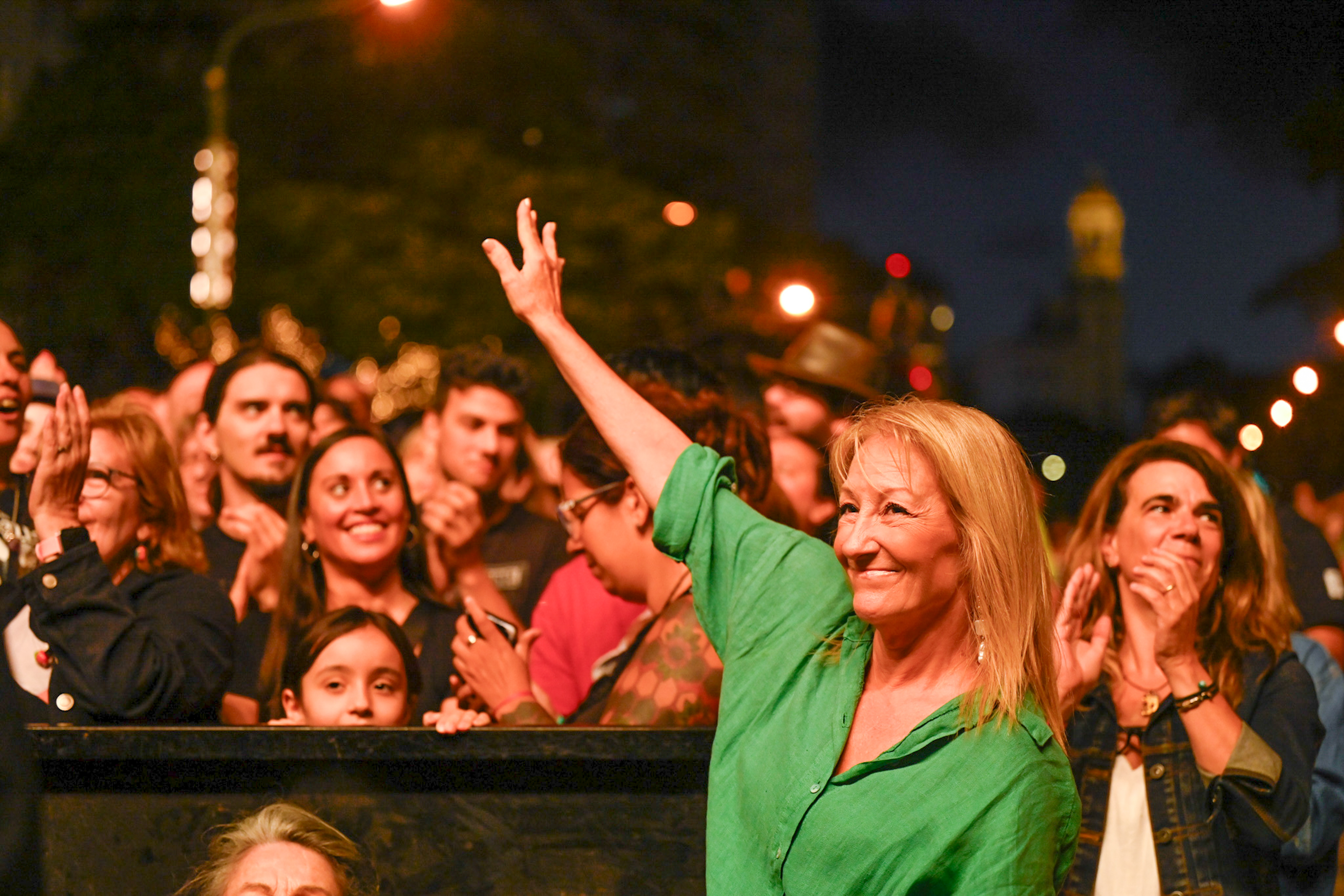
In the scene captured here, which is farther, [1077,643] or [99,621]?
[1077,643]

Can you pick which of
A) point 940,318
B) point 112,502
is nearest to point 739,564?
point 112,502

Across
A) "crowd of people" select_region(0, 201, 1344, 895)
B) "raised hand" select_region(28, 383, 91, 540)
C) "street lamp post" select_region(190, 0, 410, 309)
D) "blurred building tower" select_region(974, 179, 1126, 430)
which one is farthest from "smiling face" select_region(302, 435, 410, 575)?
"blurred building tower" select_region(974, 179, 1126, 430)

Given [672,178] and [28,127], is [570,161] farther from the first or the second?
[28,127]

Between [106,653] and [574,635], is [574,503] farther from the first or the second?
[106,653]

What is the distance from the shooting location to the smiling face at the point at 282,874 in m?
2.66

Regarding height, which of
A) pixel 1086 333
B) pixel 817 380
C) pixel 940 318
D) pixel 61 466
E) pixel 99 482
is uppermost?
pixel 1086 333

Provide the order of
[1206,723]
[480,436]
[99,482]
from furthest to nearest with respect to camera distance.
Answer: [480,436], [99,482], [1206,723]

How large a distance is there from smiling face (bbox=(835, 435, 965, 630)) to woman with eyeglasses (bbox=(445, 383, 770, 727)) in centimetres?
67

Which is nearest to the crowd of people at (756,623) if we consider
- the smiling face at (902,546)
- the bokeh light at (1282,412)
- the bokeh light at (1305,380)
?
the smiling face at (902,546)

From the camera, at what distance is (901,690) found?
246 centimetres

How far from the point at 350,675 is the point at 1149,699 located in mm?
1899

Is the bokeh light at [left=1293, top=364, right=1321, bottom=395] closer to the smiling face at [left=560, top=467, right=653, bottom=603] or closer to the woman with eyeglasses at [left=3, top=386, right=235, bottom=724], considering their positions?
the smiling face at [left=560, top=467, right=653, bottom=603]

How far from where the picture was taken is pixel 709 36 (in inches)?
1197

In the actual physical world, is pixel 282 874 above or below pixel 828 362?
below
